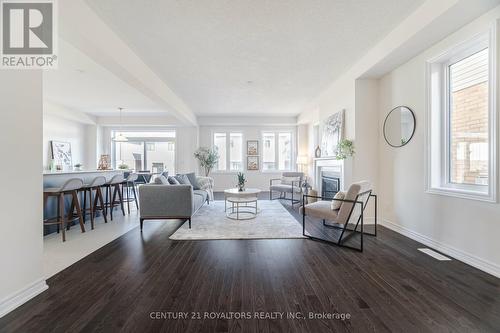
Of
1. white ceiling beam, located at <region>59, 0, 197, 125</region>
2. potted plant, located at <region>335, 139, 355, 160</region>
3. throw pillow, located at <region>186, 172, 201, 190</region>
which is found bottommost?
throw pillow, located at <region>186, 172, 201, 190</region>

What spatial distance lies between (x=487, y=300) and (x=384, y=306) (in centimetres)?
87

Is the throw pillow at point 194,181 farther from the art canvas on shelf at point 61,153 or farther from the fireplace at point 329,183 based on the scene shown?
the art canvas on shelf at point 61,153

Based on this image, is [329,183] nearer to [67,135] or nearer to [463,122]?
[463,122]

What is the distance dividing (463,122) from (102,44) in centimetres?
442

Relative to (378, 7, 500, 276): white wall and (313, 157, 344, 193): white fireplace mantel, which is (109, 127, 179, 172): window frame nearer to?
(313, 157, 344, 193): white fireplace mantel

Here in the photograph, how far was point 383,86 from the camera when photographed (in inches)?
148

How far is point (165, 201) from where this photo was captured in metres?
3.62

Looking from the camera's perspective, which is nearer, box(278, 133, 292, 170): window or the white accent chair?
the white accent chair

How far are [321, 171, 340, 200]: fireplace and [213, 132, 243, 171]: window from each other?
3538 mm

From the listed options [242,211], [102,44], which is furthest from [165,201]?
[102,44]

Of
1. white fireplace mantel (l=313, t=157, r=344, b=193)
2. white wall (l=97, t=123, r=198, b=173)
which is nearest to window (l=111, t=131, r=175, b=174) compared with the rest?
white wall (l=97, t=123, r=198, b=173)

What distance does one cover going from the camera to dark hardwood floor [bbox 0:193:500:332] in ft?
5.03

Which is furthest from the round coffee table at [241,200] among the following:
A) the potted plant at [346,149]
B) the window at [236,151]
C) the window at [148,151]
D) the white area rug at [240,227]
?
the window at [148,151]

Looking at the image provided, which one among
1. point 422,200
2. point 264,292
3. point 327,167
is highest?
point 327,167
